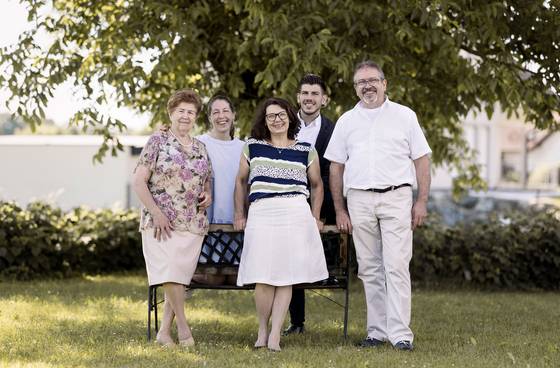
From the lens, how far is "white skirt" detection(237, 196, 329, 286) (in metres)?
6.07

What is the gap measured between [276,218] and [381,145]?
2.89ft

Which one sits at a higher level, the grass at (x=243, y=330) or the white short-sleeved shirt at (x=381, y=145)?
the white short-sleeved shirt at (x=381, y=145)

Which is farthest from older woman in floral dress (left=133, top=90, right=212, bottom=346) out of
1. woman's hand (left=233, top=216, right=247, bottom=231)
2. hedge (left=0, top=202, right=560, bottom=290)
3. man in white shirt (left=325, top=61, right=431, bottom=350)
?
hedge (left=0, top=202, right=560, bottom=290)

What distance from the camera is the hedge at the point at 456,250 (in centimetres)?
1124

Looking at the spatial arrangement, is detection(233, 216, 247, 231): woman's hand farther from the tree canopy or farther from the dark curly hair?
the tree canopy

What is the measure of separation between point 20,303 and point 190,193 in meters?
3.60

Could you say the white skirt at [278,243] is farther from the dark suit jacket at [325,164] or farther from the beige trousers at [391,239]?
the dark suit jacket at [325,164]

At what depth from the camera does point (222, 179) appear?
6492mm

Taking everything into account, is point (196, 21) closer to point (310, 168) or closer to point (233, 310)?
point (233, 310)

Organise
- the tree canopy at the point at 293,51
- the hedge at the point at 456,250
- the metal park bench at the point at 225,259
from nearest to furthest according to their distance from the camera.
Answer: the metal park bench at the point at 225,259, the tree canopy at the point at 293,51, the hedge at the point at 456,250

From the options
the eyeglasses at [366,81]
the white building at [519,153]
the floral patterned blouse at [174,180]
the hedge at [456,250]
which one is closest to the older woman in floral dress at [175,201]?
the floral patterned blouse at [174,180]

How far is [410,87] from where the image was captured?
9047 millimetres

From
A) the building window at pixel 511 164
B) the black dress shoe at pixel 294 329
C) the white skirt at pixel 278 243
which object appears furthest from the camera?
the building window at pixel 511 164

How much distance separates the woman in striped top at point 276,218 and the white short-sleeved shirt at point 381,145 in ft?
0.89
